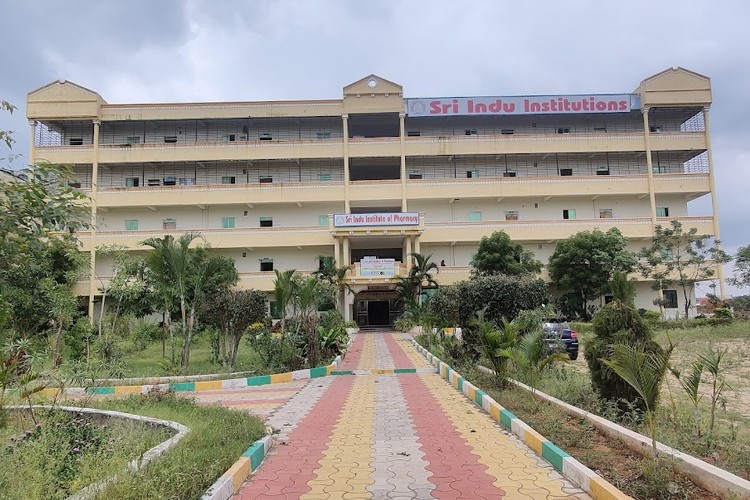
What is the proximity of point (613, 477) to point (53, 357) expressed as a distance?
36.4 feet

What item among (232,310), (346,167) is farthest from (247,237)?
(232,310)

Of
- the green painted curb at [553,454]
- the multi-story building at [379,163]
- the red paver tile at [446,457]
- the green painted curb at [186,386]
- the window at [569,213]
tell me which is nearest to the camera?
the red paver tile at [446,457]

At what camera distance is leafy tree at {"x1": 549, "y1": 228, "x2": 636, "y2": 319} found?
2823 centimetres

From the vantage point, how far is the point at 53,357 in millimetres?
11172

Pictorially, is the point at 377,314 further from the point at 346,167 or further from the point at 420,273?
the point at 346,167

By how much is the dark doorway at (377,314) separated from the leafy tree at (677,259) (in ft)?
49.3

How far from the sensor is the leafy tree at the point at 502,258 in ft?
94.2

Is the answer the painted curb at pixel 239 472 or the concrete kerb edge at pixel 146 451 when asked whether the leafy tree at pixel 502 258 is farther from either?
the painted curb at pixel 239 472

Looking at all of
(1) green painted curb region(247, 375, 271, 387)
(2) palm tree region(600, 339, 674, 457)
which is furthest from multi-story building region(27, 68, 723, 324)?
(2) palm tree region(600, 339, 674, 457)

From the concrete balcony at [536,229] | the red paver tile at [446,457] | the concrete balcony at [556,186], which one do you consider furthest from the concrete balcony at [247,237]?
the red paver tile at [446,457]

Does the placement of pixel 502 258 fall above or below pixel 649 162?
below

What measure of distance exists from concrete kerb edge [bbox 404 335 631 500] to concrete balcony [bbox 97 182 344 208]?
82.7ft

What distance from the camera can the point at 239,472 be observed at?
4449mm

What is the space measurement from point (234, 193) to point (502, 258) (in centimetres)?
1663
